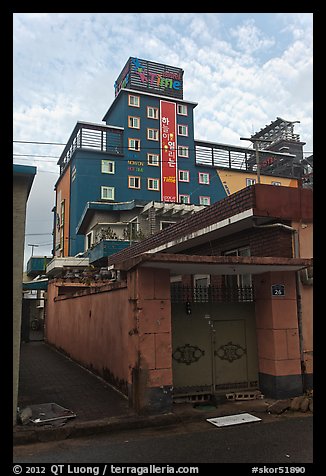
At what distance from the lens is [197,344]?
26.3 feet

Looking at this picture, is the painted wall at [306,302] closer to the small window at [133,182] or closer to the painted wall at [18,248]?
the painted wall at [18,248]

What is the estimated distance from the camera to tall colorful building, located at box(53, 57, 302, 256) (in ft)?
125

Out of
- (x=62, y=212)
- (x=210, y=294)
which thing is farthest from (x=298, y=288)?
(x=62, y=212)

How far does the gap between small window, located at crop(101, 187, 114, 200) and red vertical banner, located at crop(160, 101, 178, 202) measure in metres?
5.14

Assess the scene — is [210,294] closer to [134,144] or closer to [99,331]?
[99,331]

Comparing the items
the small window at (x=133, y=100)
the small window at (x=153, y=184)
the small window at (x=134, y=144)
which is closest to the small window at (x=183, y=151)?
the small window at (x=153, y=184)

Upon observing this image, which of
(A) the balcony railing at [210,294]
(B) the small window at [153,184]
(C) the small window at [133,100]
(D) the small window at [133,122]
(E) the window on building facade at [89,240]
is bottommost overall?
(A) the balcony railing at [210,294]

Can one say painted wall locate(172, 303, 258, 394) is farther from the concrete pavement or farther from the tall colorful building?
the tall colorful building

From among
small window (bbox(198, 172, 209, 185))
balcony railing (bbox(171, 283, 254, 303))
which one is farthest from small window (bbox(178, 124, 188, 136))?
balcony railing (bbox(171, 283, 254, 303))

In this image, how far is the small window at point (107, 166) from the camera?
125ft

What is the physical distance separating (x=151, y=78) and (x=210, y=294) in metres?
38.8

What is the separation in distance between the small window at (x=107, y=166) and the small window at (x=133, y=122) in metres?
4.49

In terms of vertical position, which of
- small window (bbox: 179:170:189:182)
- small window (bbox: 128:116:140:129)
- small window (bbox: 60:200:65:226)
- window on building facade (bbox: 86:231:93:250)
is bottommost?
window on building facade (bbox: 86:231:93:250)

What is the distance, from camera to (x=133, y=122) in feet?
131
